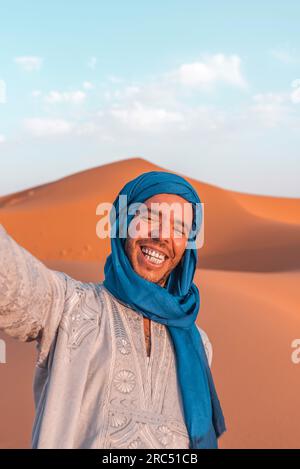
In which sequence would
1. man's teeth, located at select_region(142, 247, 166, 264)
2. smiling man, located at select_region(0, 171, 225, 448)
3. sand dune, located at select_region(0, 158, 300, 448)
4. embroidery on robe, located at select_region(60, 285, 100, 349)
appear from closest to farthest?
smiling man, located at select_region(0, 171, 225, 448) < embroidery on robe, located at select_region(60, 285, 100, 349) < man's teeth, located at select_region(142, 247, 166, 264) < sand dune, located at select_region(0, 158, 300, 448)

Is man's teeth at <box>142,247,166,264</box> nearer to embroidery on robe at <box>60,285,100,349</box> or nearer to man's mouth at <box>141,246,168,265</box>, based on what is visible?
man's mouth at <box>141,246,168,265</box>

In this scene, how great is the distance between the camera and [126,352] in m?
2.12

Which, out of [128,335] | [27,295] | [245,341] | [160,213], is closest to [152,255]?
[160,213]

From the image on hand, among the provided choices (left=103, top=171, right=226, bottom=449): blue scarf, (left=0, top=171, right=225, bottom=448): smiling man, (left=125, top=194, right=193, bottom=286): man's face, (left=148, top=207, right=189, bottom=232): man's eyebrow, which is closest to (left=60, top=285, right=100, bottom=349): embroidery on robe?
(left=0, top=171, right=225, bottom=448): smiling man

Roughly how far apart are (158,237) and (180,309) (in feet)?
1.10

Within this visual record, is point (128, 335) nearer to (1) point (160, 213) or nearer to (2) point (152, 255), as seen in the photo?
(2) point (152, 255)

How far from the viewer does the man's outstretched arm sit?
1.78 m

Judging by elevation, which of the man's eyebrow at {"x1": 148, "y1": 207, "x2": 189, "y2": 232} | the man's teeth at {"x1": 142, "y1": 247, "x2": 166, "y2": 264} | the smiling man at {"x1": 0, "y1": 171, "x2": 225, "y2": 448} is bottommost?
the smiling man at {"x1": 0, "y1": 171, "x2": 225, "y2": 448}

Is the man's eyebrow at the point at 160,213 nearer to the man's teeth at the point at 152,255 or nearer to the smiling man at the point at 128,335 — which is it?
the smiling man at the point at 128,335

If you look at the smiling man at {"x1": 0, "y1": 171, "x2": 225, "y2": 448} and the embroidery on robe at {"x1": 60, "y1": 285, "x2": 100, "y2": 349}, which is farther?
the embroidery on robe at {"x1": 60, "y1": 285, "x2": 100, "y2": 349}

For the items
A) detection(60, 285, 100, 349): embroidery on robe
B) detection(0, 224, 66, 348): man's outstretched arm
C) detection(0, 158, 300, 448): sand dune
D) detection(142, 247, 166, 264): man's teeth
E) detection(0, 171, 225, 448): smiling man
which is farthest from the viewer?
detection(0, 158, 300, 448): sand dune

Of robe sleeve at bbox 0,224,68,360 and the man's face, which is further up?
the man's face

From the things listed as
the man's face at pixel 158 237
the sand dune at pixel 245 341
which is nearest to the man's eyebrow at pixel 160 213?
the man's face at pixel 158 237

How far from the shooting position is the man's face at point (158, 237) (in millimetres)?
2398
